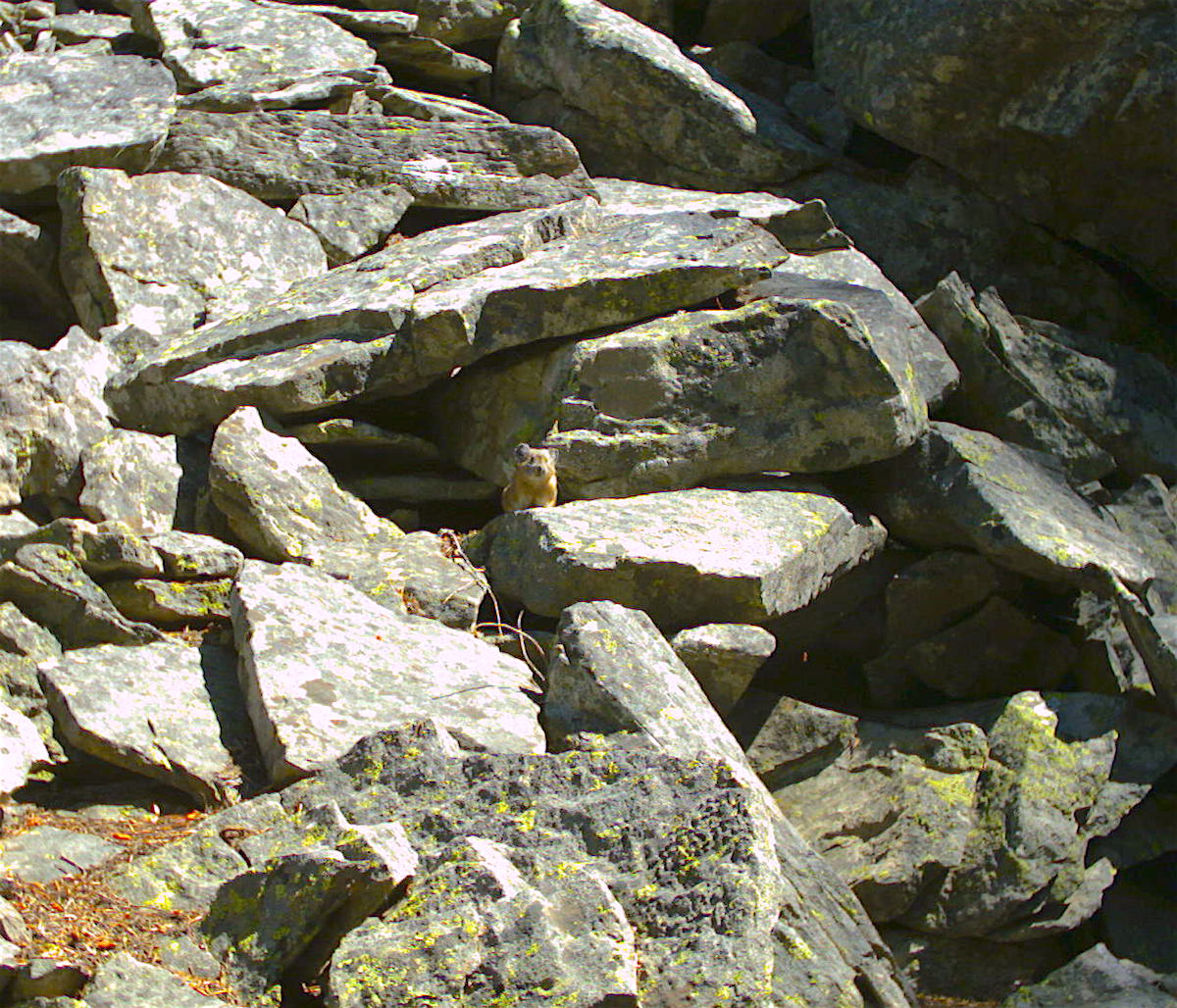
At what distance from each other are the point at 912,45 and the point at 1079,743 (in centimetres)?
645

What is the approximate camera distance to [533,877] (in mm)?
4832

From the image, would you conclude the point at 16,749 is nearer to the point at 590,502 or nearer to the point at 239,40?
the point at 590,502

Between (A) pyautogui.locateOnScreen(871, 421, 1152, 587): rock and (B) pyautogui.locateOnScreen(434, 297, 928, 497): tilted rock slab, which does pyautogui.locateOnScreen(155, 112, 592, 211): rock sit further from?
(A) pyautogui.locateOnScreen(871, 421, 1152, 587): rock

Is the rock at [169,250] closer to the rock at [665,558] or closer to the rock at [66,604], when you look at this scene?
the rock at [66,604]

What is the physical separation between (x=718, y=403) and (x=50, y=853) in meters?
4.88

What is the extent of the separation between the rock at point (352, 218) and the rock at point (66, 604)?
4.41 m

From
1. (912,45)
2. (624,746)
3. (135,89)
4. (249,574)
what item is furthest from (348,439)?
(912,45)

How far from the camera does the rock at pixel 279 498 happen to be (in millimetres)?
7742

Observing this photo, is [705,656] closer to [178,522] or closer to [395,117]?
[178,522]

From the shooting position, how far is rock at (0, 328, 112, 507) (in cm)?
816

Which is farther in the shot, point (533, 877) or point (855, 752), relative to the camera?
point (855, 752)

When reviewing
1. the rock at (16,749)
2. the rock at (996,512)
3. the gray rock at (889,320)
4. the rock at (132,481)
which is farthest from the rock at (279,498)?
the rock at (996,512)

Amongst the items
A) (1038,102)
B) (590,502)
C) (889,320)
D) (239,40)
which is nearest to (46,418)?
(590,502)

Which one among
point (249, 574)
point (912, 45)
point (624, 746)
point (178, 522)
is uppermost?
point (912, 45)
